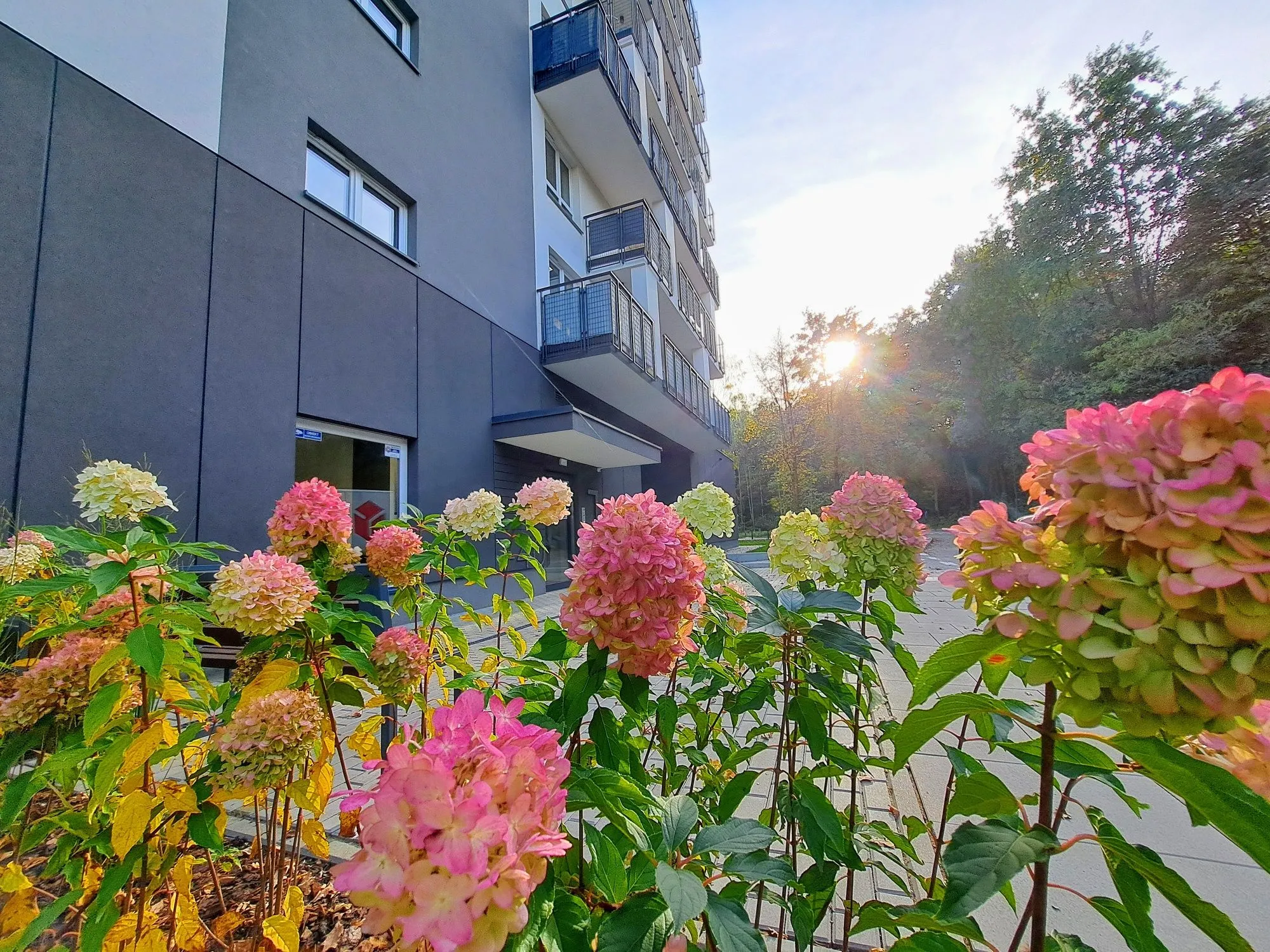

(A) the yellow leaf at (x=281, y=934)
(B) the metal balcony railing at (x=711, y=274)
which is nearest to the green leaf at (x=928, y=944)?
(A) the yellow leaf at (x=281, y=934)

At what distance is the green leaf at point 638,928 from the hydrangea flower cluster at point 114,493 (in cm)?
150

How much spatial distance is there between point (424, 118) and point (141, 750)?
23.5 ft

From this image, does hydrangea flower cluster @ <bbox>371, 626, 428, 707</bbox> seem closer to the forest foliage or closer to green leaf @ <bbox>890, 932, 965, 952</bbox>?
green leaf @ <bbox>890, 932, 965, 952</bbox>

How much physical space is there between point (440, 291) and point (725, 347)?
17.2m

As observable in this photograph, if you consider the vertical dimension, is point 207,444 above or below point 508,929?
above

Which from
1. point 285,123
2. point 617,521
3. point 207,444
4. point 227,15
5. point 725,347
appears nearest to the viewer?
point 617,521

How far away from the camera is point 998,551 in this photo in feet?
1.84

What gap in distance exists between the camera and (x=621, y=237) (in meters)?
9.35

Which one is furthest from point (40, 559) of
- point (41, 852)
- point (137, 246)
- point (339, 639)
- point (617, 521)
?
point (137, 246)

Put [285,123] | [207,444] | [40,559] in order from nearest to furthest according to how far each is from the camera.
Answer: [40,559] < [207,444] < [285,123]

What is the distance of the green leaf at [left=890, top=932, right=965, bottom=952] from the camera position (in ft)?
1.73

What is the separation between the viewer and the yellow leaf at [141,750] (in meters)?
0.79

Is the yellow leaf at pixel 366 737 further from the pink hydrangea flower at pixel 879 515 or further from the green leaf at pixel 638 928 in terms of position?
the pink hydrangea flower at pixel 879 515

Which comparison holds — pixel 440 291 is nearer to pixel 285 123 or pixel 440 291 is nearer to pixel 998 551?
pixel 285 123
